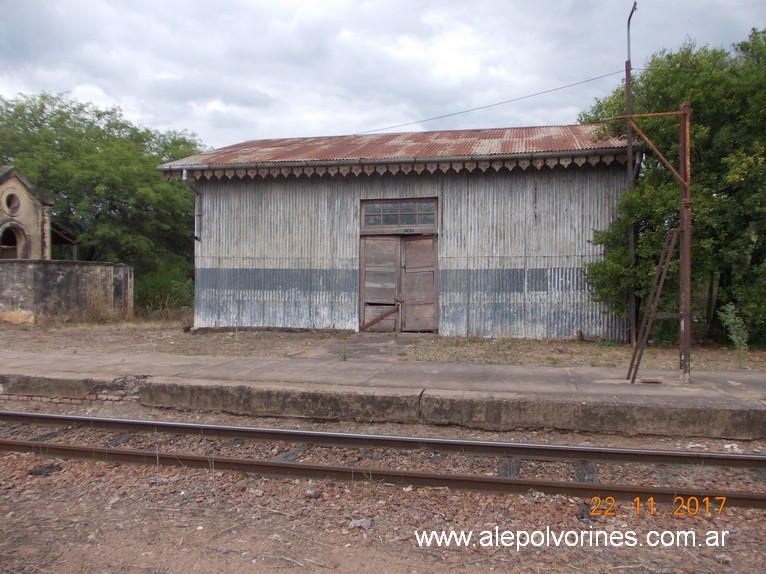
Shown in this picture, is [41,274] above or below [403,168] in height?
below

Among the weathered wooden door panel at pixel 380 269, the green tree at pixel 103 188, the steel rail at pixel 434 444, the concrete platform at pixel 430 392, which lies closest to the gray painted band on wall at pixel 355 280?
the weathered wooden door panel at pixel 380 269

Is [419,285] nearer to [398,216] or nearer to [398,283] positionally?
[398,283]

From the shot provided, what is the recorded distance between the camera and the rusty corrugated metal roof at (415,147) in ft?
39.1

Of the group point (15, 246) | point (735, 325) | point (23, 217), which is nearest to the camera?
point (735, 325)

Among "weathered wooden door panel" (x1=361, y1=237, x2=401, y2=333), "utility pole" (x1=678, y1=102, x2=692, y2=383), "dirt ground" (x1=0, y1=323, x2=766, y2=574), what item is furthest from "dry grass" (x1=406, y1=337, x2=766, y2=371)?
"dirt ground" (x1=0, y1=323, x2=766, y2=574)

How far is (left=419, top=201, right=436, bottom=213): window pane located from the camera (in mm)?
12836

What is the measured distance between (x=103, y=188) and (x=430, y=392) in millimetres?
19563

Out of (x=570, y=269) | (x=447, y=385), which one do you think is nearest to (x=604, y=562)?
(x=447, y=385)

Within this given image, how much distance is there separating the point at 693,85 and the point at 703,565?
374 inches

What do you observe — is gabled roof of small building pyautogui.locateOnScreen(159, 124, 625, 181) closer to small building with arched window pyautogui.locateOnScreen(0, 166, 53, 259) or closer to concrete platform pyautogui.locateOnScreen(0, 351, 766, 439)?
concrete platform pyautogui.locateOnScreen(0, 351, 766, 439)

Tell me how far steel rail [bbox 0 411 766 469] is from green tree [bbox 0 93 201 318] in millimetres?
17752

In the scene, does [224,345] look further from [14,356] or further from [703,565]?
[703,565]

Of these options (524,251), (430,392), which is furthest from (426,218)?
(430,392)

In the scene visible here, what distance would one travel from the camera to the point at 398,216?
42.7ft
